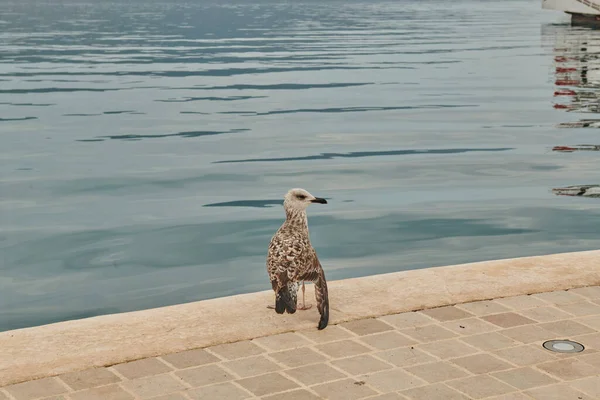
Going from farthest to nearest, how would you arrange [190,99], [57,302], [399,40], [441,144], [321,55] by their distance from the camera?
1. [399,40]
2. [321,55]
3. [190,99]
4. [441,144]
5. [57,302]

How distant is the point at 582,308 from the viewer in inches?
316

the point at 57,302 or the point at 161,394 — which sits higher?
the point at 161,394

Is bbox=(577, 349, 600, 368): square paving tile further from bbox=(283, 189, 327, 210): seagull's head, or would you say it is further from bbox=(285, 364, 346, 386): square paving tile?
bbox=(283, 189, 327, 210): seagull's head

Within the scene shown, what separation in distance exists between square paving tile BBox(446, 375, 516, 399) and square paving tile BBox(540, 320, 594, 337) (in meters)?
1.08

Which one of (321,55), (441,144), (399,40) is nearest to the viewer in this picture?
(441,144)

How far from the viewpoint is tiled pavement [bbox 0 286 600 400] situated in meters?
6.40

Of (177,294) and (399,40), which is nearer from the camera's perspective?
(177,294)

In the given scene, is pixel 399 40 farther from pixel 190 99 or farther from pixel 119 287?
pixel 119 287

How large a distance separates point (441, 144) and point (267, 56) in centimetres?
3456

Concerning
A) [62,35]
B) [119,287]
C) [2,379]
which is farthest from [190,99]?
[62,35]

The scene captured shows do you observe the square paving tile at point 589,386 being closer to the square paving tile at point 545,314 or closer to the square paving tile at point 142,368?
the square paving tile at point 545,314

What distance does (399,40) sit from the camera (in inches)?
2918

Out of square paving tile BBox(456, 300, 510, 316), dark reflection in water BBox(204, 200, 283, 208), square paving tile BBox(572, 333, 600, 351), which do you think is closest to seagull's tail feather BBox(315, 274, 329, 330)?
square paving tile BBox(456, 300, 510, 316)

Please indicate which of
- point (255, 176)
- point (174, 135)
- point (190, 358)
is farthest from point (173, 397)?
point (174, 135)
